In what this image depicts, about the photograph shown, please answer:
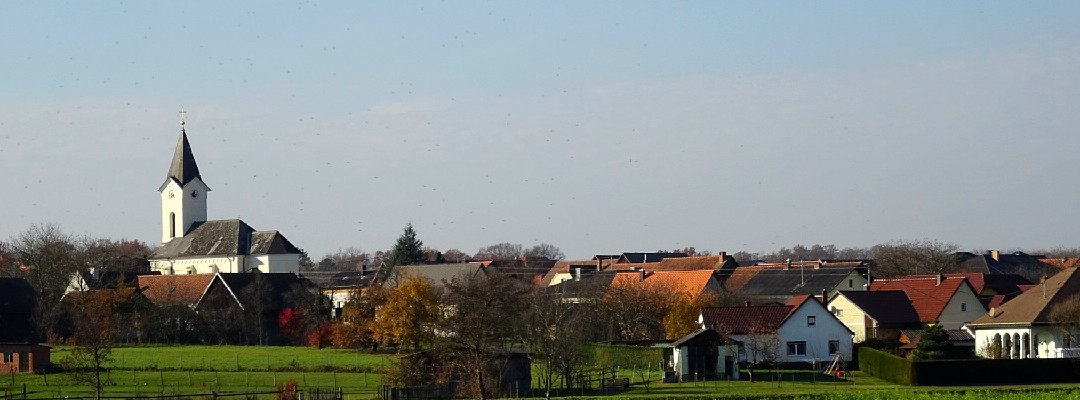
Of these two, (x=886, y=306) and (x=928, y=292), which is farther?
(x=928, y=292)

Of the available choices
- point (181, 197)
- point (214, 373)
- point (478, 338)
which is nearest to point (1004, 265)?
point (181, 197)

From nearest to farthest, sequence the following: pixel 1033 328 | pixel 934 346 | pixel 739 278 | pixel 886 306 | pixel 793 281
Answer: pixel 934 346 < pixel 1033 328 < pixel 886 306 < pixel 793 281 < pixel 739 278

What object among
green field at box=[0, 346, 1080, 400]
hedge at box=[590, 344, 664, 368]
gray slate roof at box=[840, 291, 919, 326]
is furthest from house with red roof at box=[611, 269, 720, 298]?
hedge at box=[590, 344, 664, 368]

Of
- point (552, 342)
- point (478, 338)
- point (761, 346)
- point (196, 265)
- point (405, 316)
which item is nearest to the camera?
point (478, 338)

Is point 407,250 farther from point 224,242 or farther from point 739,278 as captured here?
point 739,278

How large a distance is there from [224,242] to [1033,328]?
84.1 m

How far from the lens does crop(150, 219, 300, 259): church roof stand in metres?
129

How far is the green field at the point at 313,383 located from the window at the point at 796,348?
4970mm

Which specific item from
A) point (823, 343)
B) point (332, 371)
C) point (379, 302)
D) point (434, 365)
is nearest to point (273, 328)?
point (379, 302)

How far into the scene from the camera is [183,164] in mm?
139500

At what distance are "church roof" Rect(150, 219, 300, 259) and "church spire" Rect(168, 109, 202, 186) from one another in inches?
190

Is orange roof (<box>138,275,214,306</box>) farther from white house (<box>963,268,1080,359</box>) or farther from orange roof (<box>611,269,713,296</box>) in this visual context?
white house (<box>963,268,1080,359</box>)

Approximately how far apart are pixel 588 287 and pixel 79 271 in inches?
1474

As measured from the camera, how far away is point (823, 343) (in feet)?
226
